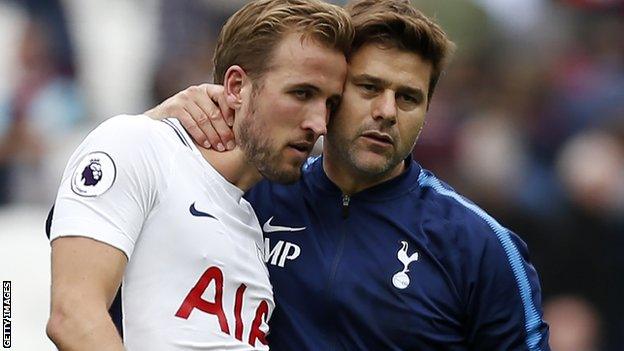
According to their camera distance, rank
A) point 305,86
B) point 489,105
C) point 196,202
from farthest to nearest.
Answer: point 489,105 < point 305,86 < point 196,202

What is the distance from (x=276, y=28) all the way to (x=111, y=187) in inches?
30.0

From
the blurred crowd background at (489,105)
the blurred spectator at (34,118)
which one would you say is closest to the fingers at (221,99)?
the blurred crowd background at (489,105)

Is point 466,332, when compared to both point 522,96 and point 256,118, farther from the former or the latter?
point 522,96

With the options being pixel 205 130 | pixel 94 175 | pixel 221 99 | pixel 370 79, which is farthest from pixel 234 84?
pixel 94 175

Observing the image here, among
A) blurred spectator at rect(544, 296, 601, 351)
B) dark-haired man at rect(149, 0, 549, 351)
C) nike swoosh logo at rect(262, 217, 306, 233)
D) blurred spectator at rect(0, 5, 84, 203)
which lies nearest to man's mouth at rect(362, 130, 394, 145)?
dark-haired man at rect(149, 0, 549, 351)

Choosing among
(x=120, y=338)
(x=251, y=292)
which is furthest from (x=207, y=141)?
(x=120, y=338)

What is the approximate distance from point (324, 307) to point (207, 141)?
62cm

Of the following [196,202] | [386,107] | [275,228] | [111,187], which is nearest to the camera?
[111,187]

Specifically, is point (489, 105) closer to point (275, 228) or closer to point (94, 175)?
point (275, 228)

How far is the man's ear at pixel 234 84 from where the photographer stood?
3986 millimetres

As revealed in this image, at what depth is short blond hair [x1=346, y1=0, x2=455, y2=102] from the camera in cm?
407

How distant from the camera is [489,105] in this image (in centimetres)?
780

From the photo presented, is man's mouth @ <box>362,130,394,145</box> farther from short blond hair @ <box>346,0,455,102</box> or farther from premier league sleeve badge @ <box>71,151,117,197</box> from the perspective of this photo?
premier league sleeve badge @ <box>71,151,117,197</box>

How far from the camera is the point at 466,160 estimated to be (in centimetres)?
753
